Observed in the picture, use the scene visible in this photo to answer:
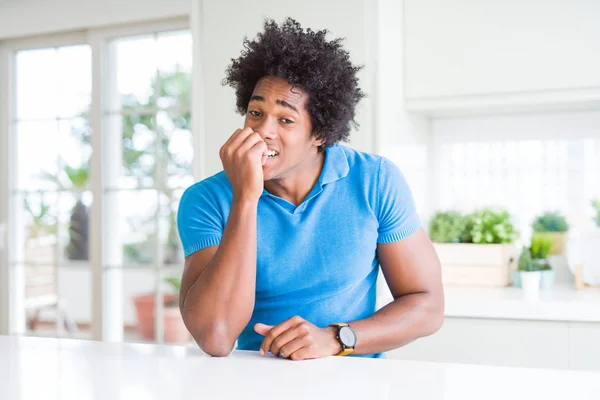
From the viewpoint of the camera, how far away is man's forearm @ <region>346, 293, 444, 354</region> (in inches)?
54.1

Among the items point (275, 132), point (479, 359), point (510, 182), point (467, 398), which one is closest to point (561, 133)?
point (510, 182)

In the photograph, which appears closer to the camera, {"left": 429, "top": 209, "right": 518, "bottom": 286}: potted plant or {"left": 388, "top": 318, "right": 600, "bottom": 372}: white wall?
{"left": 388, "top": 318, "right": 600, "bottom": 372}: white wall

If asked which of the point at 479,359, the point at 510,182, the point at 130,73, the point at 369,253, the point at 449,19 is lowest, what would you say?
the point at 479,359

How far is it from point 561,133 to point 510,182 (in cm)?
31

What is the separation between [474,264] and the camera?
268 centimetres

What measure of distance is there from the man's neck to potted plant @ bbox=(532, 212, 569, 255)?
5.31ft

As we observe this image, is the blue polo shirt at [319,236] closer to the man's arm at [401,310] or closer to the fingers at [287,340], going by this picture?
the man's arm at [401,310]

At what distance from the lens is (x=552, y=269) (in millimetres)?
2762

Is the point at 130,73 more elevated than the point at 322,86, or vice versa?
the point at 130,73

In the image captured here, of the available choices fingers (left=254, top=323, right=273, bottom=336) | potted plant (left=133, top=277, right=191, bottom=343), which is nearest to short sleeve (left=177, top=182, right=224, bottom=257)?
fingers (left=254, top=323, right=273, bottom=336)

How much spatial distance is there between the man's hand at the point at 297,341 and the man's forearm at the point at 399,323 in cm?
13

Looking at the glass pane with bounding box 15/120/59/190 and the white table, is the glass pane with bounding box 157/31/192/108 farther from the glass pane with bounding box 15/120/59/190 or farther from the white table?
the white table

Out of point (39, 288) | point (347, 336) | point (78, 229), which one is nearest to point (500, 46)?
point (347, 336)

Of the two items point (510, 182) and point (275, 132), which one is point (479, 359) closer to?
point (510, 182)
